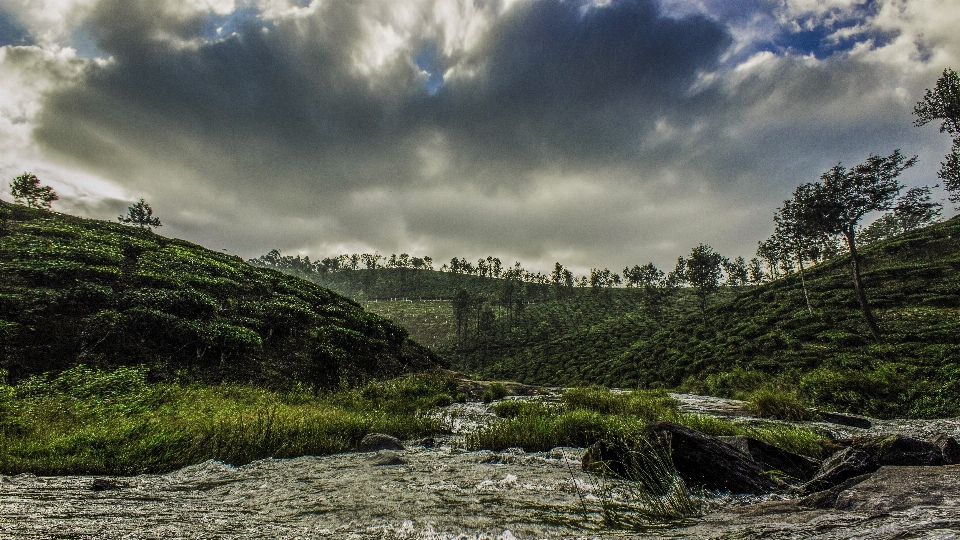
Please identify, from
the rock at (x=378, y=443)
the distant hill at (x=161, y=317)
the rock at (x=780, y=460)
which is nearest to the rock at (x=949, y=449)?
the rock at (x=780, y=460)

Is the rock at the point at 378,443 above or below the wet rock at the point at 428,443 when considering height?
above

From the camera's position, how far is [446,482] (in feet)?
23.0

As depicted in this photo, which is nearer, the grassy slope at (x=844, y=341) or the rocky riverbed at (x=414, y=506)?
the rocky riverbed at (x=414, y=506)

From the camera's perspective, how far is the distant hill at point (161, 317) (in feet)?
63.7

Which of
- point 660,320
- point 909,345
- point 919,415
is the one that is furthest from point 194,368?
point 660,320

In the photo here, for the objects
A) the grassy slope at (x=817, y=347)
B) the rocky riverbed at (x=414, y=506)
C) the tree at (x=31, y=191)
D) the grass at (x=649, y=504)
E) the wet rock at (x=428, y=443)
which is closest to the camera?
the rocky riverbed at (x=414, y=506)

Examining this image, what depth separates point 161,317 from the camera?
2231 cm

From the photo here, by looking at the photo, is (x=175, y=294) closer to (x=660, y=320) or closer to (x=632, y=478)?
(x=632, y=478)

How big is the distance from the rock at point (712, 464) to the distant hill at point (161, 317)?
22.7 meters

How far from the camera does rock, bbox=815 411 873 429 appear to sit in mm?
13687

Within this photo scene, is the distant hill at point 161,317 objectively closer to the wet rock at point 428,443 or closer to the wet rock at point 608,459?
the wet rock at point 428,443

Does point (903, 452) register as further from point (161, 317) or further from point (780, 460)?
point (161, 317)

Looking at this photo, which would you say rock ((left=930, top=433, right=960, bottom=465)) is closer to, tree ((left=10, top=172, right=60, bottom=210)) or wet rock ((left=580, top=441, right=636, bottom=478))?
wet rock ((left=580, top=441, right=636, bottom=478))

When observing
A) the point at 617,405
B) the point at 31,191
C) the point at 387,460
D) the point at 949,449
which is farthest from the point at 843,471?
the point at 31,191
